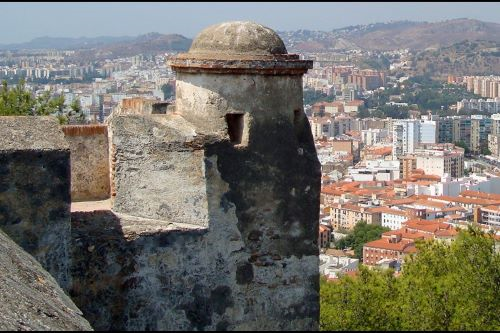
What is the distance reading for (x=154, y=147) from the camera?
6.23 m

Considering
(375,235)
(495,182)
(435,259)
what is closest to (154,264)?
(435,259)

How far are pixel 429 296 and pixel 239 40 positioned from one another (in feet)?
23.3

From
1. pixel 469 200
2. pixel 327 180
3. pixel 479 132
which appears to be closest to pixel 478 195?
pixel 469 200

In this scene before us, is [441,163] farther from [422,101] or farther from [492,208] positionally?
[422,101]

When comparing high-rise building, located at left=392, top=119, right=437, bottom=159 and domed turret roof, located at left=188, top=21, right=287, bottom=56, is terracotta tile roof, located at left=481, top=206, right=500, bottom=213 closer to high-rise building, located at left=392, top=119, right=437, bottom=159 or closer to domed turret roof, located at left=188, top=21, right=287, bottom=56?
high-rise building, located at left=392, top=119, right=437, bottom=159

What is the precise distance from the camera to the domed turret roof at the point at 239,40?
6.45 meters

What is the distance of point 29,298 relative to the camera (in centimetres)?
421

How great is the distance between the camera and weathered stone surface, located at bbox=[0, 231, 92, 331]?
12.5 feet

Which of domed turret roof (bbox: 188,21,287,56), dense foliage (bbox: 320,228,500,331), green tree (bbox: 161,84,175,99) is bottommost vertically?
dense foliage (bbox: 320,228,500,331)

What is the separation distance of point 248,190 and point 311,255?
78cm

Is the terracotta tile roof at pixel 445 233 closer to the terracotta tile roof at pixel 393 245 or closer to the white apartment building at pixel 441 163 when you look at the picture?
the terracotta tile roof at pixel 393 245

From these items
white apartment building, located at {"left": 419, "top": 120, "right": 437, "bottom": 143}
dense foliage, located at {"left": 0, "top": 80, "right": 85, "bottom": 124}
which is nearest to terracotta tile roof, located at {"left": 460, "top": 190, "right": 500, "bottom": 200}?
white apartment building, located at {"left": 419, "top": 120, "right": 437, "bottom": 143}

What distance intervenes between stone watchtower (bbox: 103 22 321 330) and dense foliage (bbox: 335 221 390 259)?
202ft

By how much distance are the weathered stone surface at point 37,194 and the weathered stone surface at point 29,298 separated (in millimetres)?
172
